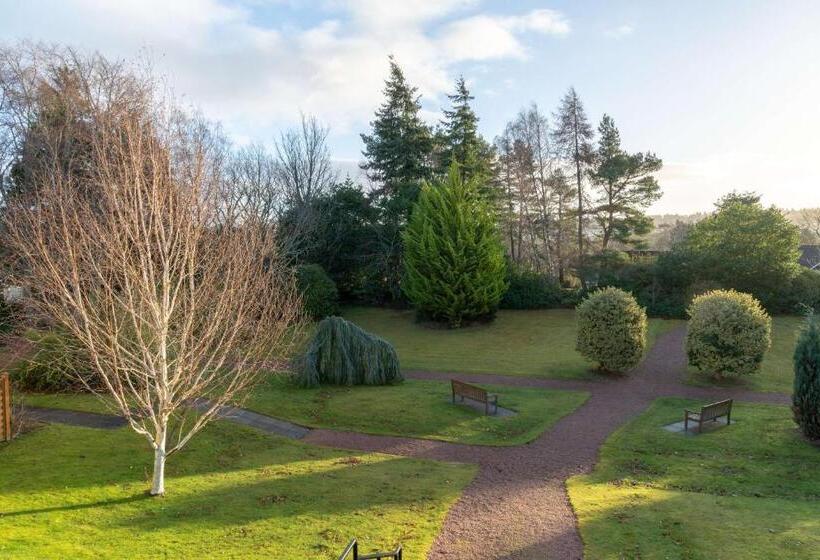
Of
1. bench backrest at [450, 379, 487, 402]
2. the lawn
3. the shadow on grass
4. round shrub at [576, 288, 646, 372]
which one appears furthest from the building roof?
the shadow on grass

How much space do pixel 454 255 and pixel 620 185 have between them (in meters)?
16.7

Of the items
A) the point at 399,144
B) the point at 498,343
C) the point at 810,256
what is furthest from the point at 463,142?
the point at 810,256

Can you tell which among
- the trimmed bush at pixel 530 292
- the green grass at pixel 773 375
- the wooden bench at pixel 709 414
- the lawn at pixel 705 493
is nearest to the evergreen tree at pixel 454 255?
the trimmed bush at pixel 530 292

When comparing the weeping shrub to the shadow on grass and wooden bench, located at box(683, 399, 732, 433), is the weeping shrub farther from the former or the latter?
wooden bench, located at box(683, 399, 732, 433)

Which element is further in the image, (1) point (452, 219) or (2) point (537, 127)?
(2) point (537, 127)

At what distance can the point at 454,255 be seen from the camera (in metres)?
31.3

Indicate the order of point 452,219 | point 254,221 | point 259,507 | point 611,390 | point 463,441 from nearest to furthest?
point 259,507, point 254,221, point 463,441, point 611,390, point 452,219

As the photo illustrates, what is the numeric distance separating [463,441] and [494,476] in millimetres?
2595

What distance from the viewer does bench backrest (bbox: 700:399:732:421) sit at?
565 inches

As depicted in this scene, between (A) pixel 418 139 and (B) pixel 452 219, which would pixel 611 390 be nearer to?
(B) pixel 452 219

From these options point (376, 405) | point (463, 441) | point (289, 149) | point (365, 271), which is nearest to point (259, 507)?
point (463, 441)

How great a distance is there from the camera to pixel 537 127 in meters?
43.6

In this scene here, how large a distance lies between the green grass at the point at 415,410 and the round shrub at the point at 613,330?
8.29 ft

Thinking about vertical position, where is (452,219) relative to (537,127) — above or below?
below
